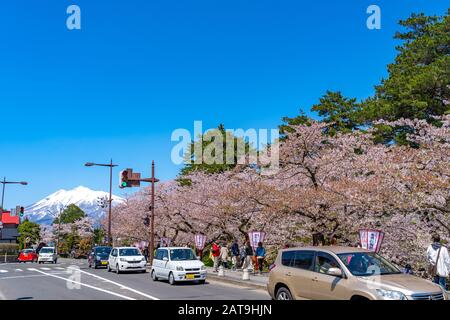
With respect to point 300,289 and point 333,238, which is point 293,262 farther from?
point 333,238

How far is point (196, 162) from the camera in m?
67.2

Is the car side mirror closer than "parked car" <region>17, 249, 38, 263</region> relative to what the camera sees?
Yes

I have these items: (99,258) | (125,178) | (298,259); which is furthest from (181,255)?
(99,258)

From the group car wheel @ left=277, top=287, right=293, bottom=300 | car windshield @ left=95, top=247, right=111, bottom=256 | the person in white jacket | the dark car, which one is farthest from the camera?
car windshield @ left=95, top=247, right=111, bottom=256

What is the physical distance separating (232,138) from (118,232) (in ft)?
68.0

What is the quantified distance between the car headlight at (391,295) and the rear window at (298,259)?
213 centimetres

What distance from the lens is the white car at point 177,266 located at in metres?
19.0

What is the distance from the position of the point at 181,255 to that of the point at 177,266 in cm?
134

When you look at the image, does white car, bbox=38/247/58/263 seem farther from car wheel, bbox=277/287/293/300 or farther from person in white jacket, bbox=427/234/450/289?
person in white jacket, bbox=427/234/450/289

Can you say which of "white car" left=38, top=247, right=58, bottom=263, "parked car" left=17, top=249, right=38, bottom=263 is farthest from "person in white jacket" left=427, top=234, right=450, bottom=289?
"parked car" left=17, top=249, right=38, bottom=263

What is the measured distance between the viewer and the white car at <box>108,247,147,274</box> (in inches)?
1013

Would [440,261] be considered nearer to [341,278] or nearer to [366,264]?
[366,264]

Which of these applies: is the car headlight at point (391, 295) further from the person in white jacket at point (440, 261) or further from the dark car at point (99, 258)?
the dark car at point (99, 258)

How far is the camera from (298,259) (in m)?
11.0
